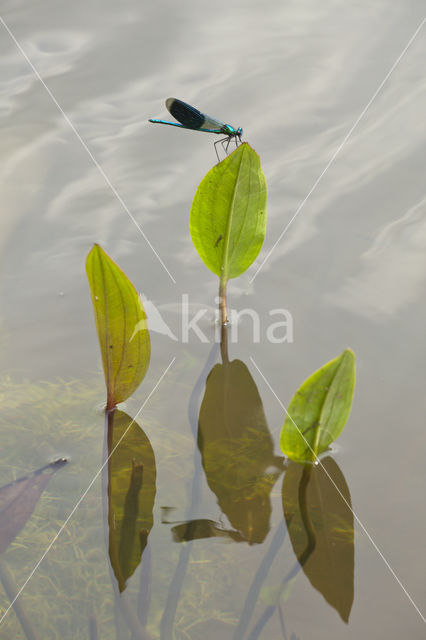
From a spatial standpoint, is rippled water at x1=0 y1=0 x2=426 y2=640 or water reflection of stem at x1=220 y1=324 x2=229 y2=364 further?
water reflection of stem at x1=220 y1=324 x2=229 y2=364

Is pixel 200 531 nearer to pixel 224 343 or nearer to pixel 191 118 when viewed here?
pixel 224 343

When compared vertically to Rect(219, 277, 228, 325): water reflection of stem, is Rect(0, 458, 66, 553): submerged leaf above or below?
below

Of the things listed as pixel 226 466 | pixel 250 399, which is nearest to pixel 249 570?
pixel 226 466

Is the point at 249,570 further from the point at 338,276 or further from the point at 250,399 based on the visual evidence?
the point at 338,276

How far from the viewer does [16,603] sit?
3.73ft

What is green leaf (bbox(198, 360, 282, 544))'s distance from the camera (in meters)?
1.30

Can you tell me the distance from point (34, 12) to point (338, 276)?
2263 millimetres

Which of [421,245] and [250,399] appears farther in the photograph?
[421,245]

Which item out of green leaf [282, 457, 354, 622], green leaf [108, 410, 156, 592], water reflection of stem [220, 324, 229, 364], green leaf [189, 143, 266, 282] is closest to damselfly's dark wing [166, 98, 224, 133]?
green leaf [189, 143, 266, 282]

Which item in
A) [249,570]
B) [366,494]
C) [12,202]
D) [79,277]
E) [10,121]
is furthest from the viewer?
[10,121]

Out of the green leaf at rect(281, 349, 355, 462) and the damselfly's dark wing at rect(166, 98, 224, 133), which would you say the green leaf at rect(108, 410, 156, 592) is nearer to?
the green leaf at rect(281, 349, 355, 462)

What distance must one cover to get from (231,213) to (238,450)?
0.64 m

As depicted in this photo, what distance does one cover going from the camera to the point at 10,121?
8.52ft

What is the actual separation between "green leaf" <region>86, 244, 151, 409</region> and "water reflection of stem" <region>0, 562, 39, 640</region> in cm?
47
